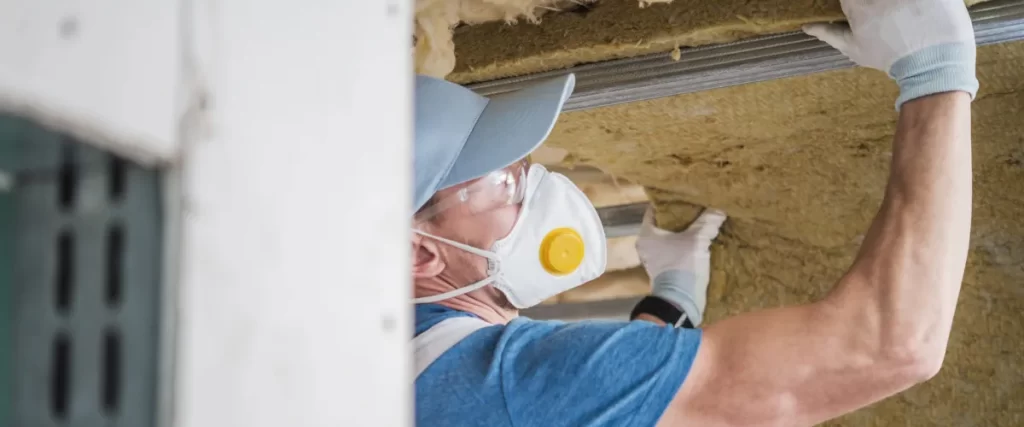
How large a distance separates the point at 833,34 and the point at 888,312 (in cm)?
41

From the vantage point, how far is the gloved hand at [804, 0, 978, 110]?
38.0 inches

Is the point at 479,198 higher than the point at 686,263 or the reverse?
higher

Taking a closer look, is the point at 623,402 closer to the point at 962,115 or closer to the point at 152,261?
the point at 962,115

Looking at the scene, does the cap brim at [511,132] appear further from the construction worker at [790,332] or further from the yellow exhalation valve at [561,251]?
the yellow exhalation valve at [561,251]

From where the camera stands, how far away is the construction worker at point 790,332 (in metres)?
0.90

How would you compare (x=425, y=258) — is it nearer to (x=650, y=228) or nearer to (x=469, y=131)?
(x=469, y=131)

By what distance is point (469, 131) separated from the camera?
117 centimetres

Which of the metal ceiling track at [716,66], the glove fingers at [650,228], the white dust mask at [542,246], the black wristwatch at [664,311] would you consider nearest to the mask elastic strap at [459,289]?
the white dust mask at [542,246]

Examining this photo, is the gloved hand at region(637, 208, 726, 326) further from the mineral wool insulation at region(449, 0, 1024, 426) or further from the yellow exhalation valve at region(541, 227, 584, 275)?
the yellow exhalation valve at region(541, 227, 584, 275)

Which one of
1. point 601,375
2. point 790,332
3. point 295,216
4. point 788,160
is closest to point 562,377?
point 601,375

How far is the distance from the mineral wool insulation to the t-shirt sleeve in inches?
20.0

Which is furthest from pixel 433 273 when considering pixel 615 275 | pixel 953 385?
pixel 615 275

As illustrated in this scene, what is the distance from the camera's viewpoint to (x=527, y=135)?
1131 millimetres

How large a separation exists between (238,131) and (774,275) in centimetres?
161
